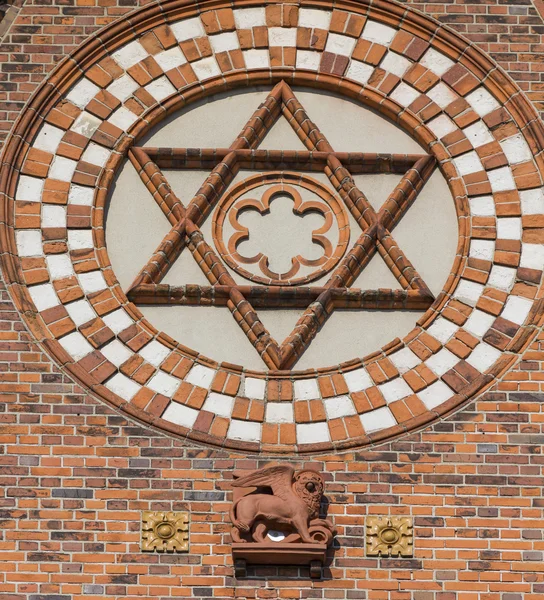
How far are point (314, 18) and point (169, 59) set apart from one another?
1.24 m

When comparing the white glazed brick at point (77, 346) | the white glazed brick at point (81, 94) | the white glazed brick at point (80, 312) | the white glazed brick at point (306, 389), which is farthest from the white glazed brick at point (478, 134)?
the white glazed brick at point (77, 346)

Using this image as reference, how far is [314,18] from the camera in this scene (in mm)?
17703

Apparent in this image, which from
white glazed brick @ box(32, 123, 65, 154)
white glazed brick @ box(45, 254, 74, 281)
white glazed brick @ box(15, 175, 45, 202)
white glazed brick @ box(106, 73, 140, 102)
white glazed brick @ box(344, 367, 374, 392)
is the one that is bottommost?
white glazed brick @ box(344, 367, 374, 392)

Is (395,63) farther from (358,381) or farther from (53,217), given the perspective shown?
(53,217)

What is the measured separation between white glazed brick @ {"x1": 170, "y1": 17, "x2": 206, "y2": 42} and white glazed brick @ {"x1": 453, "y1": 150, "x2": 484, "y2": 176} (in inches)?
91.1

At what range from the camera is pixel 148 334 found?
16.5m

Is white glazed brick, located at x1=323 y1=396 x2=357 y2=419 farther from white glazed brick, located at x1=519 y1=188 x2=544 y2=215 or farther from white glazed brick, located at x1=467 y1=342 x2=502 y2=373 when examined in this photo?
white glazed brick, located at x1=519 y1=188 x2=544 y2=215

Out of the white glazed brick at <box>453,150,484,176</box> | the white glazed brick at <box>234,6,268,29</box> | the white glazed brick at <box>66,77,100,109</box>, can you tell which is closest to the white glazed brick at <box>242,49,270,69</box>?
the white glazed brick at <box>234,6,268,29</box>

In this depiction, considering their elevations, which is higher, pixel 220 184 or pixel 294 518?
pixel 220 184

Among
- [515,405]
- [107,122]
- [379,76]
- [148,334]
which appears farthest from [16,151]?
[515,405]

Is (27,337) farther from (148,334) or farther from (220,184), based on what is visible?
(220,184)

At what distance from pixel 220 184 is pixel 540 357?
2869 millimetres

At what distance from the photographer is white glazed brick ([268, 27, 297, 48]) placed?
1758 cm

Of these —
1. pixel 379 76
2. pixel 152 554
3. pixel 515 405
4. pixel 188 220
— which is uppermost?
pixel 379 76
